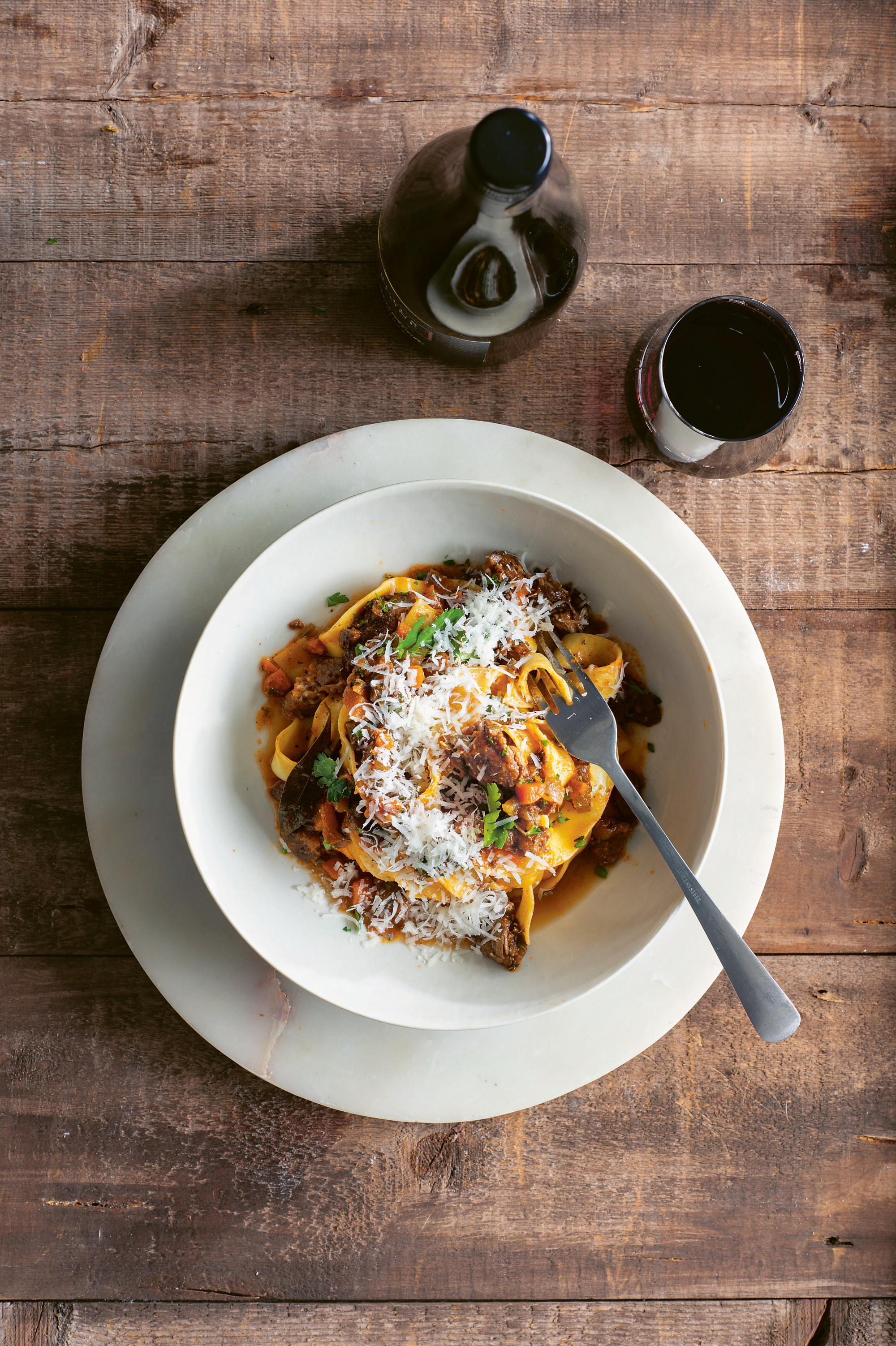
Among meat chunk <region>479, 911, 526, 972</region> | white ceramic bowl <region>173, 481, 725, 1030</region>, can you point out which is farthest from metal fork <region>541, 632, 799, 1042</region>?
meat chunk <region>479, 911, 526, 972</region>

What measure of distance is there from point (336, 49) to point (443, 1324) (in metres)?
4.92

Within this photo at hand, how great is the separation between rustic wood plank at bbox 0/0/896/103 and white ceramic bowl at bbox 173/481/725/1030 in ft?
5.95

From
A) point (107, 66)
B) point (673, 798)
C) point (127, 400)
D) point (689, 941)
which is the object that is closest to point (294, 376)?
point (127, 400)

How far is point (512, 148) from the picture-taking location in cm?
205

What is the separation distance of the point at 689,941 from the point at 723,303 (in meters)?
2.22

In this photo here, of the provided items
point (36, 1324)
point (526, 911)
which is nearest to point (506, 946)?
point (526, 911)

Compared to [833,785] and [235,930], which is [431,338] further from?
[833,785]

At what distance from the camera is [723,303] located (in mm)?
2896

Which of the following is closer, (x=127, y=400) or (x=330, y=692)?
(x=330, y=692)

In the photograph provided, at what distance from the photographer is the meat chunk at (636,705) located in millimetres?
2773

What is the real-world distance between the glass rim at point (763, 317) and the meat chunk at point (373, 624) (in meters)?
1.17

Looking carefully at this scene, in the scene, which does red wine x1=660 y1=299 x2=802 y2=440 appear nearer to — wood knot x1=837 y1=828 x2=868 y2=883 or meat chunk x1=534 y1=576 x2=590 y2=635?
meat chunk x1=534 y1=576 x2=590 y2=635

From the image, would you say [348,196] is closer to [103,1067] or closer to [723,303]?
[723,303]

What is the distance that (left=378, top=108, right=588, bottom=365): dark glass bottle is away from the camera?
2.06 metres
